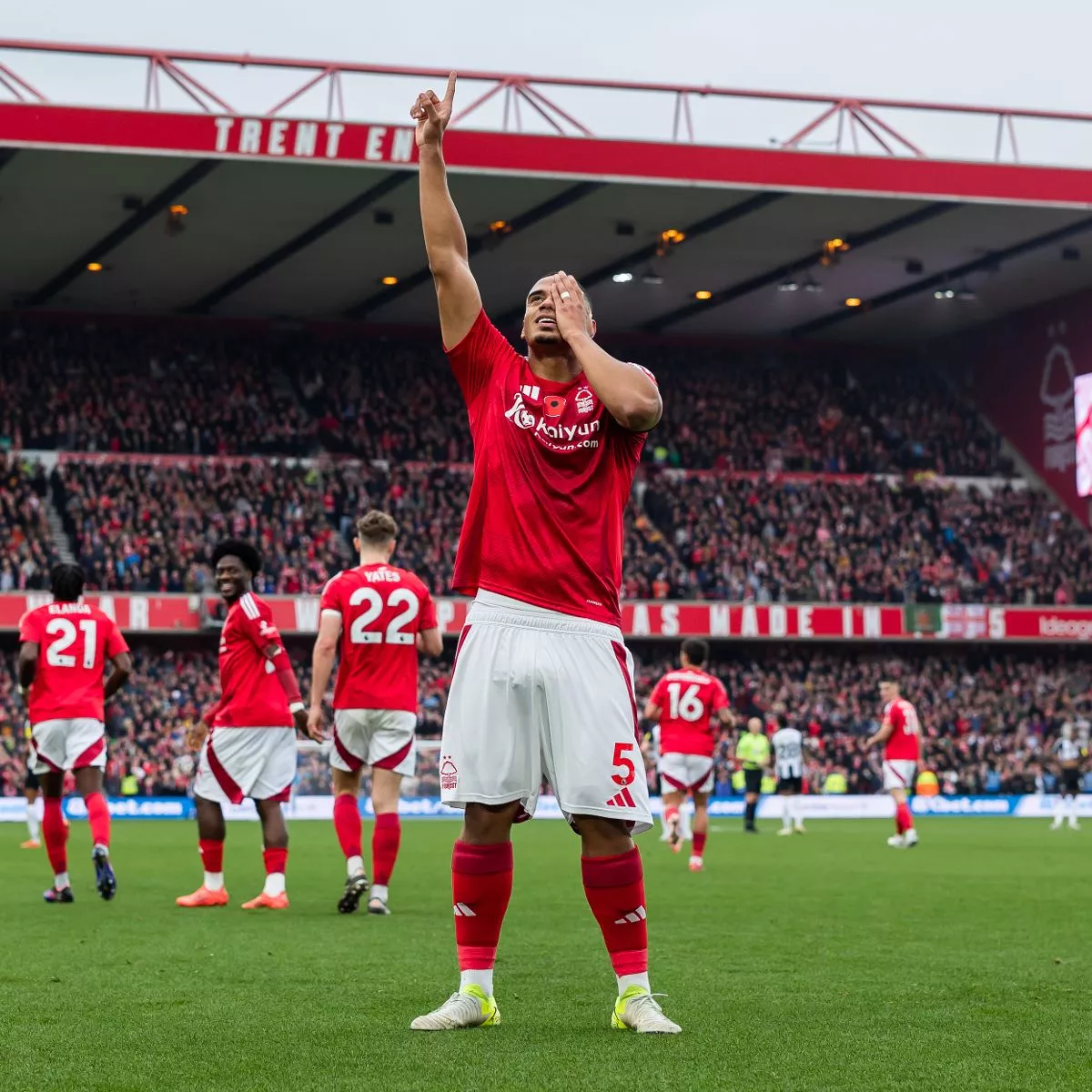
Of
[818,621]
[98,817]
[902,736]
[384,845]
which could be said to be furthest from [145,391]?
[384,845]

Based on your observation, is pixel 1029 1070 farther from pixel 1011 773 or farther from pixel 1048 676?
pixel 1048 676

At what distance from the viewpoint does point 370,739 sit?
10.8 m

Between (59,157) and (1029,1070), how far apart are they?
1137 inches

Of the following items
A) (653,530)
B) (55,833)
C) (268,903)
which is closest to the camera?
(268,903)

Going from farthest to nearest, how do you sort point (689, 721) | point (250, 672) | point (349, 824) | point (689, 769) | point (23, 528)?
point (23, 528), point (689, 721), point (689, 769), point (250, 672), point (349, 824)

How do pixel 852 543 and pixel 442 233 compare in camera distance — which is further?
pixel 852 543

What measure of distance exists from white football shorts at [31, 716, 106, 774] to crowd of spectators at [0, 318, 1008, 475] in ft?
91.6

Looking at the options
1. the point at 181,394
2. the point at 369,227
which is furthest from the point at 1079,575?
the point at 181,394

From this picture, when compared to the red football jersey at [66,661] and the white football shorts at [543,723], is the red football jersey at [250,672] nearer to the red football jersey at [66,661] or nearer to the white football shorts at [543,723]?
the red football jersey at [66,661]

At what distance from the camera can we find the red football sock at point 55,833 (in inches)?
447

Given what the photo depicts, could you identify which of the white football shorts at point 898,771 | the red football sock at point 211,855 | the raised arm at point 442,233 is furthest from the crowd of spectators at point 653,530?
the raised arm at point 442,233

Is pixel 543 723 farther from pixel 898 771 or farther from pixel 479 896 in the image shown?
pixel 898 771

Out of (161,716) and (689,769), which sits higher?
(161,716)

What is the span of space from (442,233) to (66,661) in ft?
21.6
